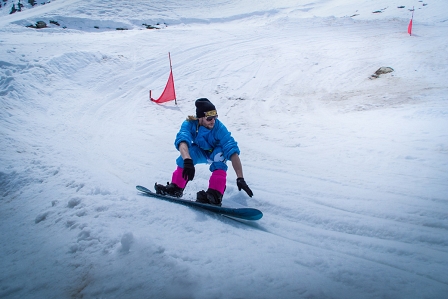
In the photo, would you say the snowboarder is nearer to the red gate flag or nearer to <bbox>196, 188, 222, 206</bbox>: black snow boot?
<bbox>196, 188, 222, 206</bbox>: black snow boot

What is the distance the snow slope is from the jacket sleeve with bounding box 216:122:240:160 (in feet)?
Result: 2.39

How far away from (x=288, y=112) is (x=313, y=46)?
7.72 metres

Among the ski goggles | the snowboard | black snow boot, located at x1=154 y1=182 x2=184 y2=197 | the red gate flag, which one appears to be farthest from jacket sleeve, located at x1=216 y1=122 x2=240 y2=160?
the red gate flag

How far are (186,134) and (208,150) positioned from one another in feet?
1.26

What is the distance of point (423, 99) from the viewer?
7250 millimetres

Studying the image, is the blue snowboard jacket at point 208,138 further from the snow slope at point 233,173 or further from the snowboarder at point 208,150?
the snow slope at point 233,173

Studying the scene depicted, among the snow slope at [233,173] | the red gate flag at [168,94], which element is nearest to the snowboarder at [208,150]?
the snow slope at [233,173]

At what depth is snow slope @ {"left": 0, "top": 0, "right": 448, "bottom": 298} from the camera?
1.84m

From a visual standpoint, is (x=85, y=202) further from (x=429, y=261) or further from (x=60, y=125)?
(x=60, y=125)

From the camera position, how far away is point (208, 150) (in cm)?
338

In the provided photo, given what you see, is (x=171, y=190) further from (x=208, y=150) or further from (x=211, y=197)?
(x=208, y=150)

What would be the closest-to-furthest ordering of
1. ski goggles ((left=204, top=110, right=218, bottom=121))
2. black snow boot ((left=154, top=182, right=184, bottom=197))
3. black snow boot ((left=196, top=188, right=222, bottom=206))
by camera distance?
black snow boot ((left=196, top=188, right=222, bottom=206)) < ski goggles ((left=204, top=110, right=218, bottom=121)) < black snow boot ((left=154, top=182, right=184, bottom=197))

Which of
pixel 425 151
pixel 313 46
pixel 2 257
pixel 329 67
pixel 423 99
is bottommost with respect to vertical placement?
pixel 2 257

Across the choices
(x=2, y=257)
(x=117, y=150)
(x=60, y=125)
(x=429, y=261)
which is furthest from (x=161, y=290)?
(x=60, y=125)
